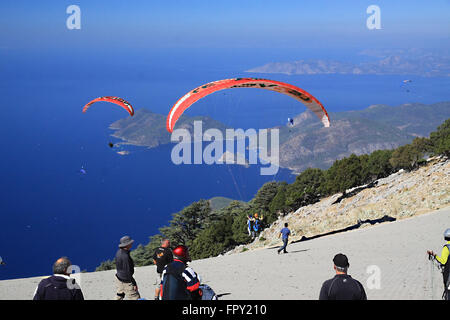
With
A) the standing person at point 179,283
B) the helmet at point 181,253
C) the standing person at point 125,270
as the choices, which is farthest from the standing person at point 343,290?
the standing person at point 125,270

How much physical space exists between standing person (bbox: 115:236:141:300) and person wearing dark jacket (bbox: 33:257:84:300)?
1.94 m

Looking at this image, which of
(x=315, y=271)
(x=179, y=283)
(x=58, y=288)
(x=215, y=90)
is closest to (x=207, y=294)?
(x=179, y=283)

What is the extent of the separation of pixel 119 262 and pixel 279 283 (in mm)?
5639

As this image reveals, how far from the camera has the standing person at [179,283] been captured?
511 cm

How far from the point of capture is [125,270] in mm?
7172

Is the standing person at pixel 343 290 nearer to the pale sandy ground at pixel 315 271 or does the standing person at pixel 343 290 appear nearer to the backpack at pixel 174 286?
the backpack at pixel 174 286

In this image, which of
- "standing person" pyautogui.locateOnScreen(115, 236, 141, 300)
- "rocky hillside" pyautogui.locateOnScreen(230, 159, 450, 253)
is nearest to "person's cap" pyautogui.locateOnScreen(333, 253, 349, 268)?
"standing person" pyautogui.locateOnScreen(115, 236, 141, 300)

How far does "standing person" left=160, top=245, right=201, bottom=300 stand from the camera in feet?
16.8

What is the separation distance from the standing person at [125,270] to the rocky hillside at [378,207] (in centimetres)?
1265

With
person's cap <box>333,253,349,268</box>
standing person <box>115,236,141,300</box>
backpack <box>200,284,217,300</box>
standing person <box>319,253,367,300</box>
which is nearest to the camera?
standing person <box>319,253,367,300</box>

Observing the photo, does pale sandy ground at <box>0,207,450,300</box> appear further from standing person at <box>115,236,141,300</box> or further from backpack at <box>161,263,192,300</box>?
backpack at <box>161,263,192,300</box>
